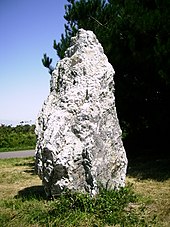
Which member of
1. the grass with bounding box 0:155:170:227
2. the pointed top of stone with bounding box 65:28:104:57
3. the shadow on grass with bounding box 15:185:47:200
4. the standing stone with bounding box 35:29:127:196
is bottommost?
the grass with bounding box 0:155:170:227

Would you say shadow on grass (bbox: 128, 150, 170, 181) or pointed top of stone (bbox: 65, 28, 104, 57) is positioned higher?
pointed top of stone (bbox: 65, 28, 104, 57)

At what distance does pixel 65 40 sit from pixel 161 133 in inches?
173

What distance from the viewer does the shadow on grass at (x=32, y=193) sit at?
6217 millimetres

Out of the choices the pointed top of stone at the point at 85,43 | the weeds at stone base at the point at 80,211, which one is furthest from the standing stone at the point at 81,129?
the weeds at stone base at the point at 80,211

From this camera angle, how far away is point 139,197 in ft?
20.2

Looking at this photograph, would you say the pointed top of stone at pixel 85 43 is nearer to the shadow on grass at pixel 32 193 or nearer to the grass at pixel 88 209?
the grass at pixel 88 209

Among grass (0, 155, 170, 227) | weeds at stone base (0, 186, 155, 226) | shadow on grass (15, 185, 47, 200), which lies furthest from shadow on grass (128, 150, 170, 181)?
weeds at stone base (0, 186, 155, 226)

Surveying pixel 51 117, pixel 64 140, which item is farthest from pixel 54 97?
pixel 64 140

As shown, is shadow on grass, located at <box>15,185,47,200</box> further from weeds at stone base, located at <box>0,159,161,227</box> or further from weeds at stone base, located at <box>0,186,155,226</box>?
weeds at stone base, located at <box>0,186,155,226</box>

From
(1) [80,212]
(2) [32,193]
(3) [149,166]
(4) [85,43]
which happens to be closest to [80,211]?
(1) [80,212]

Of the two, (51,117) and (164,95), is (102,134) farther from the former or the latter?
(164,95)

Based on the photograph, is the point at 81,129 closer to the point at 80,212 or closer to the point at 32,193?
the point at 80,212

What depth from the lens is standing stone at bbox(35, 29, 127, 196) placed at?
17.8 feet

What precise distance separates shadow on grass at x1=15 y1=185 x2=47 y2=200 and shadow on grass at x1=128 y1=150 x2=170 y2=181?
8.59 ft
